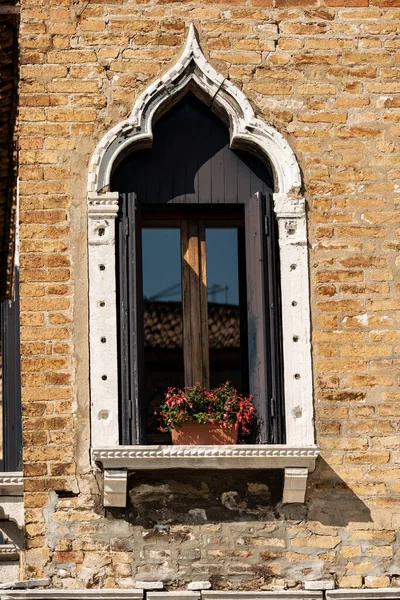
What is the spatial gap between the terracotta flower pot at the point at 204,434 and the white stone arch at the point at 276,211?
337mm

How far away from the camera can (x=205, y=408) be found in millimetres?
8773

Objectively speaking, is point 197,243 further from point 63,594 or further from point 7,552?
point 7,552

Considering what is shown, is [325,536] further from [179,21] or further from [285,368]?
[179,21]

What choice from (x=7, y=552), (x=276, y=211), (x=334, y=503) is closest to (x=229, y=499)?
(x=334, y=503)

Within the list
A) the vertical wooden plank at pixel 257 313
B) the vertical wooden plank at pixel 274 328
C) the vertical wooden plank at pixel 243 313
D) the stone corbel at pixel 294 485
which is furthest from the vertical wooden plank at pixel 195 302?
the stone corbel at pixel 294 485

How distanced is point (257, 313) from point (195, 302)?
0.49m

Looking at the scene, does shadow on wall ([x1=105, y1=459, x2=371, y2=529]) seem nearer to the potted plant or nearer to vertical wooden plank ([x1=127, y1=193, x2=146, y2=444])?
the potted plant

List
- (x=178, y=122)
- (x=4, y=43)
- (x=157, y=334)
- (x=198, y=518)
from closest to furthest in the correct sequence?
(x=198, y=518) < (x=178, y=122) < (x=4, y=43) < (x=157, y=334)

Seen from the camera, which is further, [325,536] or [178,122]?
[178,122]

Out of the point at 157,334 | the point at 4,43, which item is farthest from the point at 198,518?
the point at 157,334

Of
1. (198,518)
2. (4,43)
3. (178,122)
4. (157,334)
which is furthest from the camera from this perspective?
(157,334)

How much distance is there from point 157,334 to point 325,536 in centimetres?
916

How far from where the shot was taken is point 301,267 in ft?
29.6

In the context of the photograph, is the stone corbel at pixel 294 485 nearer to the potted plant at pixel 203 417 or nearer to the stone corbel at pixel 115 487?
the potted plant at pixel 203 417
